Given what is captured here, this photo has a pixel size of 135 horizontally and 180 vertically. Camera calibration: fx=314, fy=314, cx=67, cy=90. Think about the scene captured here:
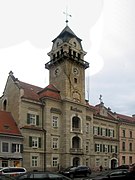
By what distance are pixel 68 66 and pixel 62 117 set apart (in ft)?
35.2

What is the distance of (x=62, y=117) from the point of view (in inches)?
2355

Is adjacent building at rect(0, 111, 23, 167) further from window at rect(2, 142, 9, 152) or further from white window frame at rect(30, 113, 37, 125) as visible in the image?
white window frame at rect(30, 113, 37, 125)

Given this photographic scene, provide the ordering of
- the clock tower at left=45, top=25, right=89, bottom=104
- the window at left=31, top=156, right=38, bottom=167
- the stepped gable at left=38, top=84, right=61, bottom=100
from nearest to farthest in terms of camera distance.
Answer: the window at left=31, top=156, right=38, bottom=167 → the stepped gable at left=38, top=84, right=61, bottom=100 → the clock tower at left=45, top=25, right=89, bottom=104

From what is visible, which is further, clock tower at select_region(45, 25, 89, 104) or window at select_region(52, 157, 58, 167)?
clock tower at select_region(45, 25, 89, 104)

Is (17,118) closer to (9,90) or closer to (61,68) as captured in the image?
(9,90)

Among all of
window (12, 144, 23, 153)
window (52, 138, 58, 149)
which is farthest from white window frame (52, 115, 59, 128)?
window (12, 144, 23, 153)

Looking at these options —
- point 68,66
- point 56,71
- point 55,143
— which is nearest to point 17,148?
point 55,143

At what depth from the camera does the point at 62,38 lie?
6581 centimetres

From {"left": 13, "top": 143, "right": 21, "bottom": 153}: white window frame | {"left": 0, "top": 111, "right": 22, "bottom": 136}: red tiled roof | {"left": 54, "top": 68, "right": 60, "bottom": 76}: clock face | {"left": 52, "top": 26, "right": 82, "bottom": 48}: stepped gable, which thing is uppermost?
{"left": 52, "top": 26, "right": 82, "bottom": 48}: stepped gable

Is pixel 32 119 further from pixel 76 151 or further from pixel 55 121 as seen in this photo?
pixel 76 151

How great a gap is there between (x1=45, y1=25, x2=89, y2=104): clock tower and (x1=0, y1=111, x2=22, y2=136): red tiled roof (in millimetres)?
11657

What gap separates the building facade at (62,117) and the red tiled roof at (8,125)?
84 centimetres

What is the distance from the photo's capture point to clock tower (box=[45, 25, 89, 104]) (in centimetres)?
6291

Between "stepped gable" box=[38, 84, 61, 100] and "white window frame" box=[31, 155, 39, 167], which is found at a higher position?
"stepped gable" box=[38, 84, 61, 100]
